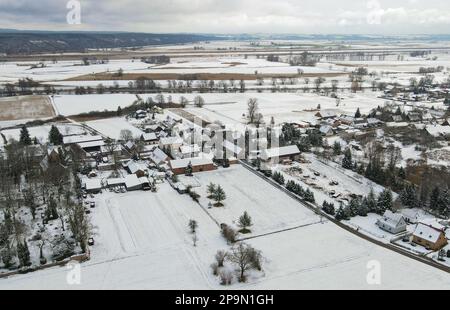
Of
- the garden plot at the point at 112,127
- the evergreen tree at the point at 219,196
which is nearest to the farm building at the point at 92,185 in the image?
the evergreen tree at the point at 219,196

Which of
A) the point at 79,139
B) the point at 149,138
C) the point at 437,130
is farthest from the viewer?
the point at 437,130

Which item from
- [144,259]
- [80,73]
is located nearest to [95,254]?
[144,259]

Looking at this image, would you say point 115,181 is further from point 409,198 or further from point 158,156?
point 409,198

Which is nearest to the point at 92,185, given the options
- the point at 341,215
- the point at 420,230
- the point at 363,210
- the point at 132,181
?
the point at 132,181

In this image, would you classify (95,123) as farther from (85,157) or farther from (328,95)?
(328,95)

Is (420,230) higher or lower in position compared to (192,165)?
lower

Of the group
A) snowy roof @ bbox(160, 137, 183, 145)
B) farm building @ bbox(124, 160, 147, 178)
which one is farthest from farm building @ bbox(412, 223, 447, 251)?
snowy roof @ bbox(160, 137, 183, 145)

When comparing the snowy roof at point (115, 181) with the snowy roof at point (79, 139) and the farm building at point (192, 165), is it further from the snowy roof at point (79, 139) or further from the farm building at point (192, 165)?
the snowy roof at point (79, 139)
